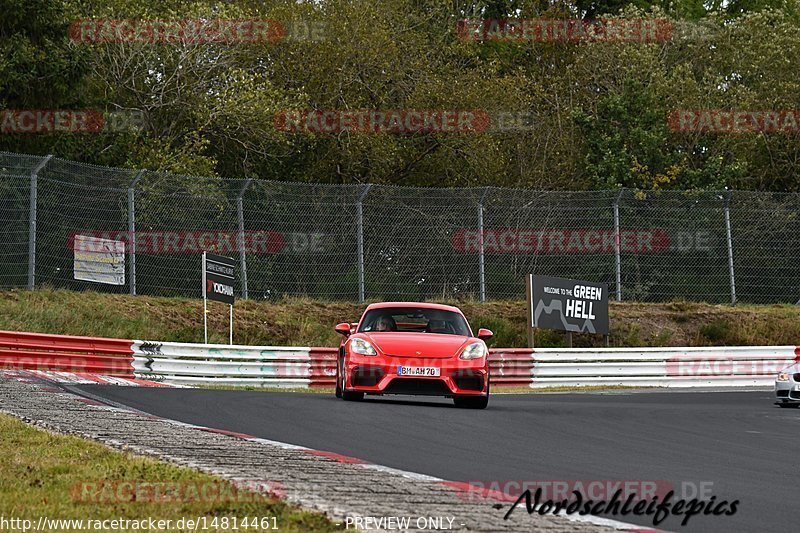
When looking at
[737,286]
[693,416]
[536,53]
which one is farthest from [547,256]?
[536,53]

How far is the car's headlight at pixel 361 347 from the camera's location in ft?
50.6

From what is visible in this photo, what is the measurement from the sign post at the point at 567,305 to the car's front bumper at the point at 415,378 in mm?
10614

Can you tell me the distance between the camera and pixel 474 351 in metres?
15.6

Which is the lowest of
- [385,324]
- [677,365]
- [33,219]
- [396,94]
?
[677,365]

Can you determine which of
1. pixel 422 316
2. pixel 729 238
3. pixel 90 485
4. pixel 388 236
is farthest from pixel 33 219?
pixel 90 485

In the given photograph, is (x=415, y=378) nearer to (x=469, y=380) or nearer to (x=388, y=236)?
(x=469, y=380)

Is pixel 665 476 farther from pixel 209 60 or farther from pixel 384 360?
pixel 209 60

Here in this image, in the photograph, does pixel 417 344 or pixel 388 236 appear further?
pixel 388 236

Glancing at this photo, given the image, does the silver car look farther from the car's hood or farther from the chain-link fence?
the chain-link fence

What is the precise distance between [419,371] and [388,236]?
36.0ft

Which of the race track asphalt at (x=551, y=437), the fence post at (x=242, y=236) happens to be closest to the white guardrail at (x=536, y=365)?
the fence post at (x=242, y=236)

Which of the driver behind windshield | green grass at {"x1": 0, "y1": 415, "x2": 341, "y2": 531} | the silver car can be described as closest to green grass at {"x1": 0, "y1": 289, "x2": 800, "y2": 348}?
the driver behind windshield

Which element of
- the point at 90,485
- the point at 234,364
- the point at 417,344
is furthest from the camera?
the point at 234,364

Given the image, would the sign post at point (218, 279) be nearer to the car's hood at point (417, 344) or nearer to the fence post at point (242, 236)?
the fence post at point (242, 236)
